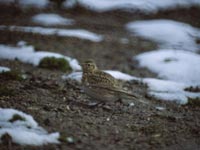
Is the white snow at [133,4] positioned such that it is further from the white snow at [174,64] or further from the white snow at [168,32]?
the white snow at [174,64]

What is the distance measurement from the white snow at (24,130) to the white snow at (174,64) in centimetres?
592

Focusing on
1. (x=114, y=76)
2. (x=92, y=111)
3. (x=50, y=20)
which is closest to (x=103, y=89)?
(x=92, y=111)

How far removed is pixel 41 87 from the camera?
32.9 ft

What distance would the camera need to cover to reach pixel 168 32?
1695 cm

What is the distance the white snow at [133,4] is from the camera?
18.6 meters

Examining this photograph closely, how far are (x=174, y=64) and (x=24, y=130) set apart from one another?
7.32 meters

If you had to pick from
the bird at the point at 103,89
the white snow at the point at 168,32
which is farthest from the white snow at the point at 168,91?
the white snow at the point at 168,32

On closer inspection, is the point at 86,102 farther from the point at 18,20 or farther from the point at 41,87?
the point at 18,20

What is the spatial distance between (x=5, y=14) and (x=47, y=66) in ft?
19.6

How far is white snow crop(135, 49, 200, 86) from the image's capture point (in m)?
12.8

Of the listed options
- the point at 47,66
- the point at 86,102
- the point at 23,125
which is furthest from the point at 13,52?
the point at 23,125

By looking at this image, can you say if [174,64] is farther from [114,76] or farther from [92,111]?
[92,111]

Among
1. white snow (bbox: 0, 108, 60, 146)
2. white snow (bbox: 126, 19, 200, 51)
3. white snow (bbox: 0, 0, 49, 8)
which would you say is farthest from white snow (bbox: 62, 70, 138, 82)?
white snow (bbox: 0, 0, 49, 8)

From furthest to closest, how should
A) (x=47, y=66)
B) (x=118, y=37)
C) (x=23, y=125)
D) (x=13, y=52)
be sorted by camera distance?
(x=118, y=37) < (x=13, y=52) < (x=47, y=66) < (x=23, y=125)
